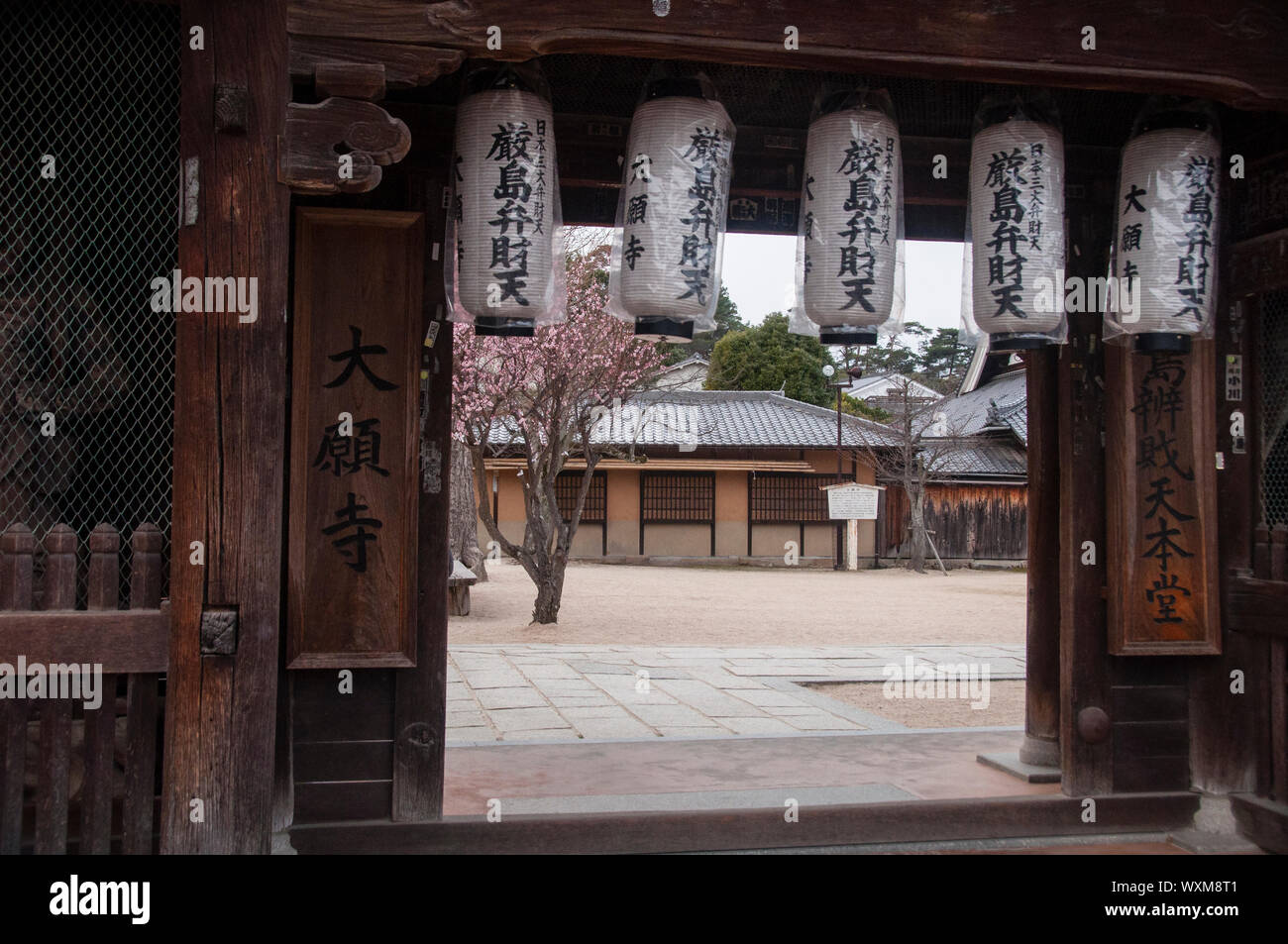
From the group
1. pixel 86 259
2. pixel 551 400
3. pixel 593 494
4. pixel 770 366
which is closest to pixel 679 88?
pixel 86 259

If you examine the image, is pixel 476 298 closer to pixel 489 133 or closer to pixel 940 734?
pixel 489 133

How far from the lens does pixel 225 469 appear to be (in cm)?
285

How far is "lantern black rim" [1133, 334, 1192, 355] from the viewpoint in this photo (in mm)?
3850

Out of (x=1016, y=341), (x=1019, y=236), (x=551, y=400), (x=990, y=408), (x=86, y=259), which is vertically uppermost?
(x=990, y=408)

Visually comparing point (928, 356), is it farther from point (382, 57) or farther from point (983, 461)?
point (382, 57)

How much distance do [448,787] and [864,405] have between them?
29158 mm

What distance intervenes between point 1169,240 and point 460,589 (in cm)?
1071

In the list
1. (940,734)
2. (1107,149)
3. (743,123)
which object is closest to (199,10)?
(743,123)

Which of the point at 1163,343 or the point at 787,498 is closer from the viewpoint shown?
the point at 1163,343

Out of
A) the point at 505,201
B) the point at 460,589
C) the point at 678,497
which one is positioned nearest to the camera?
the point at 505,201

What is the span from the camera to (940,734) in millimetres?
6172

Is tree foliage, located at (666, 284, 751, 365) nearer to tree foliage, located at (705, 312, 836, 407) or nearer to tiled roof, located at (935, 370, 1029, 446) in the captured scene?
tree foliage, located at (705, 312, 836, 407)

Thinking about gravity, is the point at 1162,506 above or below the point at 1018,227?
below

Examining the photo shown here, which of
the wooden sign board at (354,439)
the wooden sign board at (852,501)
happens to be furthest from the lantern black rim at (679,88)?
the wooden sign board at (852,501)
